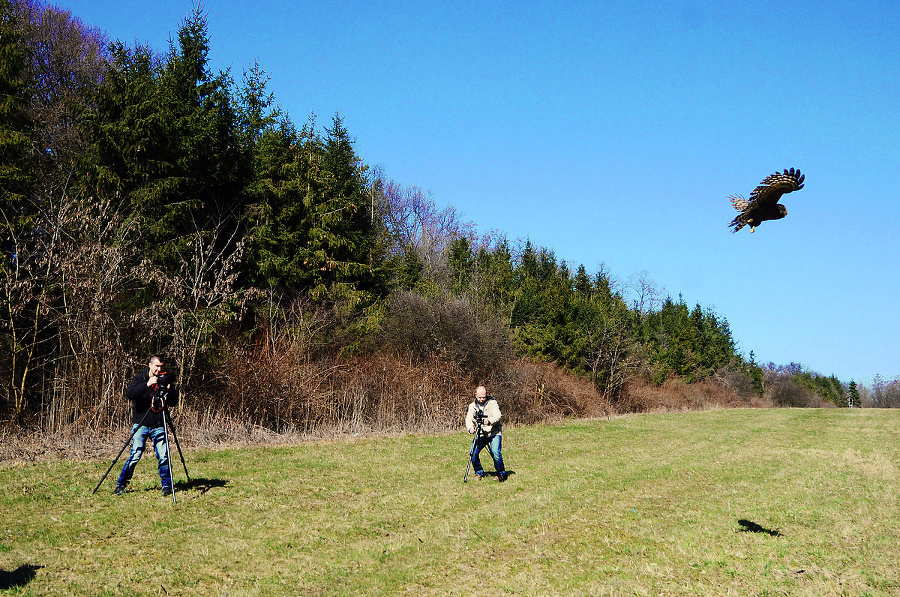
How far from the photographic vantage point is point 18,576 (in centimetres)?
678

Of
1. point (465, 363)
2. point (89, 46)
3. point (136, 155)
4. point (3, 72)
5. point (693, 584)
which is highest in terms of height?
point (89, 46)

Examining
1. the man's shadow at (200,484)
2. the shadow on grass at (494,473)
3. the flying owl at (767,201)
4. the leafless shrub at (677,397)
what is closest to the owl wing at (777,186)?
the flying owl at (767,201)

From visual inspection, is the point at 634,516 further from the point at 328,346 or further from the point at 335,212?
the point at 335,212

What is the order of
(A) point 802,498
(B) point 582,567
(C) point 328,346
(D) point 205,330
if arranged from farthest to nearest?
(C) point 328,346, (D) point 205,330, (A) point 802,498, (B) point 582,567

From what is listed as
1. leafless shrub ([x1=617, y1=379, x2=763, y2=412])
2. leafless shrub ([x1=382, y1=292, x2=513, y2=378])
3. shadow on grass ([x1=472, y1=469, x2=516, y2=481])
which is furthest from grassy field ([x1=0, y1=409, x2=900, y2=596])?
leafless shrub ([x1=617, y1=379, x2=763, y2=412])

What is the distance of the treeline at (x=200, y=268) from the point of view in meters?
15.9

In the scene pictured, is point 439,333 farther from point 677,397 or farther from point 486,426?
point 677,397

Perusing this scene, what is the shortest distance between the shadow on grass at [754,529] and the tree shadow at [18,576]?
8781mm

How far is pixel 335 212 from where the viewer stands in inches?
1125

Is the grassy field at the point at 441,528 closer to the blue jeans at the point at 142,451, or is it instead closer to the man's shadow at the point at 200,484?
the man's shadow at the point at 200,484

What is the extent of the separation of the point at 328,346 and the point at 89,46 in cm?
1889

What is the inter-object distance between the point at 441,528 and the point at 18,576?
4.85 metres

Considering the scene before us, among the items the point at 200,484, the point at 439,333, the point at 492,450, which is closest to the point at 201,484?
the point at 200,484

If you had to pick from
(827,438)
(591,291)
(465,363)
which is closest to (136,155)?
(465,363)
